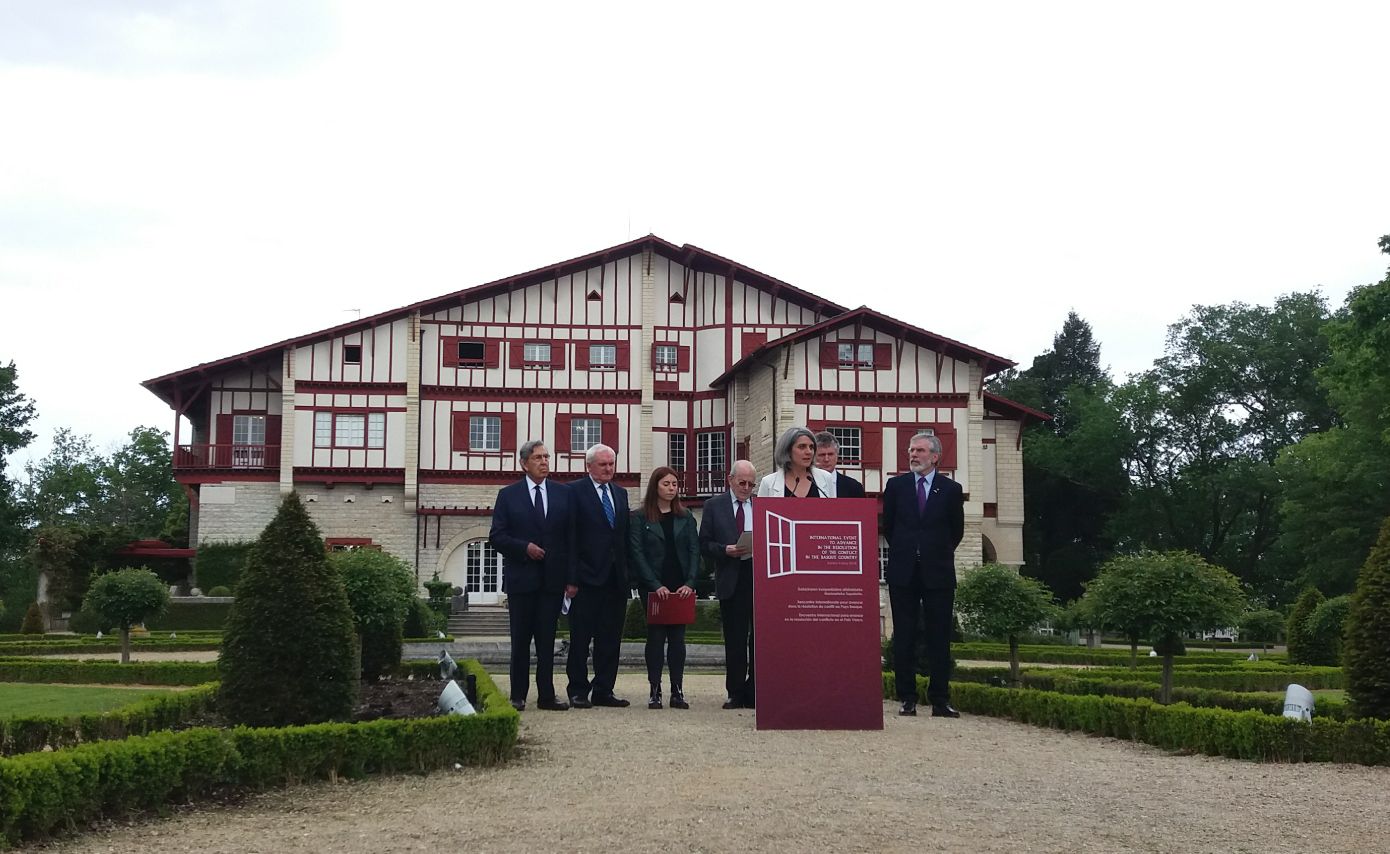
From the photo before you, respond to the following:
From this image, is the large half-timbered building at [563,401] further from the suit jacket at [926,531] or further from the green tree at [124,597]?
the suit jacket at [926,531]

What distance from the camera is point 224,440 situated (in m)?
40.6

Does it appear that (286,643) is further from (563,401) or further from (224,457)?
(224,457)

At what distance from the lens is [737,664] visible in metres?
11.0

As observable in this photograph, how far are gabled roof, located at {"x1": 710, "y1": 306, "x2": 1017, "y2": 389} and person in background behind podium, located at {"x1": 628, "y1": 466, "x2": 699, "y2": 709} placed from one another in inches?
1052

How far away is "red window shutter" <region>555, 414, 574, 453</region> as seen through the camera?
1608 inches

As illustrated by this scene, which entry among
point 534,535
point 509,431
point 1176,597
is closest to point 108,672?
point 534,535

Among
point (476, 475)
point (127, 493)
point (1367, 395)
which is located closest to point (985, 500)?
point (1367, 395)

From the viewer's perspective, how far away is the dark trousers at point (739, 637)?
10.9 meters

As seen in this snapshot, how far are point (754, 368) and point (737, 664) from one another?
29.3 metres

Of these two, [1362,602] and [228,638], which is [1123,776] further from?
[228,638]

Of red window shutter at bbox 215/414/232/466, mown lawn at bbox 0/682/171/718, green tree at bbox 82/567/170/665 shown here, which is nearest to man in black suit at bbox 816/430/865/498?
mown lawn at bbox 0/682/171/718

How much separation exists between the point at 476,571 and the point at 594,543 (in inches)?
1201

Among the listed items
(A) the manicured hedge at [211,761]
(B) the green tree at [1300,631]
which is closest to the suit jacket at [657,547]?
(A) the manicured hedge at [211,761]

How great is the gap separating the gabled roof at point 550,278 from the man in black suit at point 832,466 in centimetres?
2962
